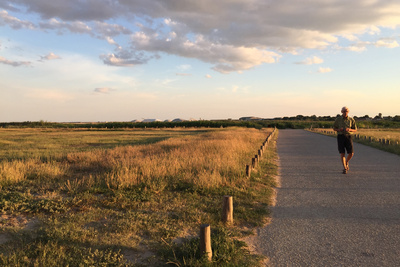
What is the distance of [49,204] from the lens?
5840 millimetres

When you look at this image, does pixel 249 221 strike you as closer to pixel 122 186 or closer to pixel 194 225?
pixel 194 225

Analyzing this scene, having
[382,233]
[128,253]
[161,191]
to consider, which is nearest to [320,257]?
[382,233]

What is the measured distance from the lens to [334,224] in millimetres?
4984

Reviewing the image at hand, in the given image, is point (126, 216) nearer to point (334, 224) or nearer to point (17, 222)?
point (17, 222)

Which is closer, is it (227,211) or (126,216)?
(227,211)

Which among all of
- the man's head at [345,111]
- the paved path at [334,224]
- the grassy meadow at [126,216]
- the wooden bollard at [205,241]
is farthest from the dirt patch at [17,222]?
the man's head at [345,111]

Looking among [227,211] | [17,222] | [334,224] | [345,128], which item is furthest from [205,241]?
[345,128]

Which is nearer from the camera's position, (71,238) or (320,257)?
(320,257)

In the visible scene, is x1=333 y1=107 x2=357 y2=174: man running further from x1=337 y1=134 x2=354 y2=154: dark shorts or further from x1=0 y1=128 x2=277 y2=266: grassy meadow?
x1=0 y1=128 x2=277 y2=266: grassy meadow

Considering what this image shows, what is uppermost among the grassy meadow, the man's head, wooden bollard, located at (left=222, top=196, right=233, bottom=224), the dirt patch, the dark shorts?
the man's head

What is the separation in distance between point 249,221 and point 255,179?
3.77m

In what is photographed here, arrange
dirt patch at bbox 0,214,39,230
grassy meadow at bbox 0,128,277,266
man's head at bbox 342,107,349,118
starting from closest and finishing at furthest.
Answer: grassy meadow at bbox 0,128,277,266, dirt patch at bbox 0,214,39,230, man's head at bbox 342,107,349,118

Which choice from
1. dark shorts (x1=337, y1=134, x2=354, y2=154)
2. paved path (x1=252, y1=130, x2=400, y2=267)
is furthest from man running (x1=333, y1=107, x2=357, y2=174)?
paved path (x1=252, y1=130, x2=400, y2=267)

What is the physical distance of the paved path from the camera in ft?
12.5
